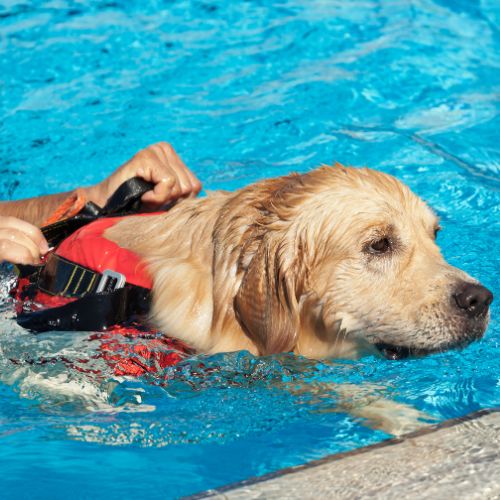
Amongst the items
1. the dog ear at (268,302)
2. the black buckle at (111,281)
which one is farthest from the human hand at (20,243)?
the dog ear at (268,302)

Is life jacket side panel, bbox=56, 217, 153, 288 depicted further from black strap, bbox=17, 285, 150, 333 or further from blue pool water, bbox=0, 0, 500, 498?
blue pool water, bbox=0, 0, 500, 498

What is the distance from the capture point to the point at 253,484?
3424 millimetres

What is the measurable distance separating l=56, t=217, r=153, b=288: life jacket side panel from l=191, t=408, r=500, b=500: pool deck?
1.52m

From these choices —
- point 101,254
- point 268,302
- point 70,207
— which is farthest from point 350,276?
point 70,207

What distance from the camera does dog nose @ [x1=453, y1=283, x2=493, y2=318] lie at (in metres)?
4.41

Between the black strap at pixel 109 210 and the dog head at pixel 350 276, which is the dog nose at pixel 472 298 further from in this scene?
the black strap at pixel 109 210

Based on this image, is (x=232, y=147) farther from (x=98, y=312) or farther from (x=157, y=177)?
(x=98, y=312)

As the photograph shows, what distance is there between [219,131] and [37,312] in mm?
4482

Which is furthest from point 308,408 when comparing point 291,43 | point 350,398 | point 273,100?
point 291,43

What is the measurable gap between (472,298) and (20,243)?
96.9 inches

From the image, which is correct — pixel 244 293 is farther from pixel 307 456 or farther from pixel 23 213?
pixel 23 213

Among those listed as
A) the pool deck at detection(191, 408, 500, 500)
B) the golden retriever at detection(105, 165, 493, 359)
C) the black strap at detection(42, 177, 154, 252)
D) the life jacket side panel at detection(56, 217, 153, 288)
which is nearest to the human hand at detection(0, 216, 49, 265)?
the life jacket side panel at detection(56, 217, 153, 288)

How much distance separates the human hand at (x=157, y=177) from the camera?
5.61 meters

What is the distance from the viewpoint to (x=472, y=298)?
174 inches
